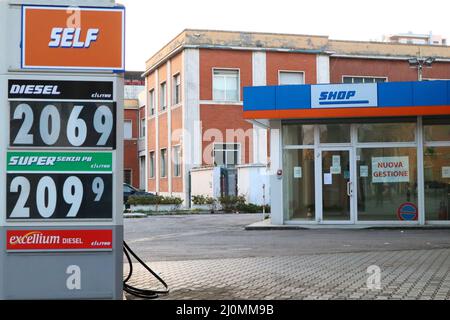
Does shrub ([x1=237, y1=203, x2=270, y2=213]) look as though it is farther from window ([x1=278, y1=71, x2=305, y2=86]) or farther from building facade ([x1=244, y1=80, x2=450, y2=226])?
window ([x1=278, y1=71, x2=305, y2=86])

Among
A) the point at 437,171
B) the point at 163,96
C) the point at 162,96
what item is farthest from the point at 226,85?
the point at 437,171

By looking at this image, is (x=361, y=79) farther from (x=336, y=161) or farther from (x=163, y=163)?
(x=336, y=161)

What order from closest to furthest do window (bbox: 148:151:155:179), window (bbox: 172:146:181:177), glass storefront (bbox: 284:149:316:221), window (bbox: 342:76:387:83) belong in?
glass storefront (bbox: 284:149:316:221), window (bbox: 172:146:181:177), window (bbox: 342:76:387:83), window (bbox: 148:151:155:179)

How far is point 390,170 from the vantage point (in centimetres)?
1811

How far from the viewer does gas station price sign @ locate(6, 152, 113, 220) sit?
598 cm

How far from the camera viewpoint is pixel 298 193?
18.6 m

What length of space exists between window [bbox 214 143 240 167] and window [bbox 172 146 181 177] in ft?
8.08

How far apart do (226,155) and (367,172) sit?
17282 millimetres

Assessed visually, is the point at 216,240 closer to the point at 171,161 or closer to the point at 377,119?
the point at 377,119

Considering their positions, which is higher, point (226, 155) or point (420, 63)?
point (420, 63)

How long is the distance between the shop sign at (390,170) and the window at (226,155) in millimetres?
17097

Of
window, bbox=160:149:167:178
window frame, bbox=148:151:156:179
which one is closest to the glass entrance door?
window, bbox=160:149:167:178

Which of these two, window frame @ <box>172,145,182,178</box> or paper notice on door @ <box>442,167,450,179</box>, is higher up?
window frame @ <box>172,145,182,178</box>

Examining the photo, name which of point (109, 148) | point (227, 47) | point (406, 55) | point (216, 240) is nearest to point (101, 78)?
point (109, 148)
